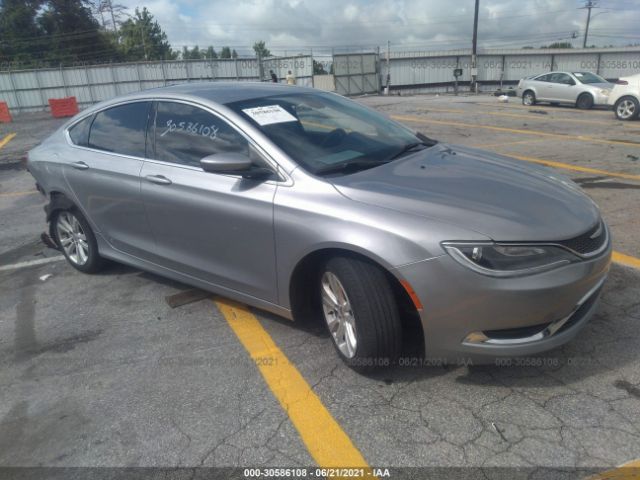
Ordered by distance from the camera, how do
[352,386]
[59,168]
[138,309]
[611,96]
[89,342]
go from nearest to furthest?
[352,386] < [89,342] < [138,309] < [59,168] < [611,96]

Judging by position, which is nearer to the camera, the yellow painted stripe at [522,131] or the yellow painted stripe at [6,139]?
the yellow painted stripe at [522,131]

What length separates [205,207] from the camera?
3.34 meters

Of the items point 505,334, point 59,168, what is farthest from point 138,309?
point 505,334

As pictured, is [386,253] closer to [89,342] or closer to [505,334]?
[505,334]

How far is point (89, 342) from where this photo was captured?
3.59 m

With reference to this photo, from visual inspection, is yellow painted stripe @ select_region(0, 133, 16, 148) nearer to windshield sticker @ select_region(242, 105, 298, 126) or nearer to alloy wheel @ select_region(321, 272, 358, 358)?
windshield sticker @ select_region(242, 105, 298, 126)

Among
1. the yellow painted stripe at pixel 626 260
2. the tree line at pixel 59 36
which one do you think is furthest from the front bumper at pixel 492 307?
the tree line at pixel 59 36

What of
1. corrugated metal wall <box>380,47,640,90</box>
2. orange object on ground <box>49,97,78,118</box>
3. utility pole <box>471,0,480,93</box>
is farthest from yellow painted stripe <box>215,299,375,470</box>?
utility pole <box>471,0,480,93</box>

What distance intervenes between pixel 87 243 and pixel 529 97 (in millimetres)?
19291

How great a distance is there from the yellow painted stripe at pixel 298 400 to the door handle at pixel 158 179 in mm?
1062

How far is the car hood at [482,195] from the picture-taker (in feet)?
8.25

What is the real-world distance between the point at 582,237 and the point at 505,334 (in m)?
0.66

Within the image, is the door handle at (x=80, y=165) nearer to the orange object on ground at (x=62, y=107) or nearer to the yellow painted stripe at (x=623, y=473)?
the yellow painted stripe at (x=623, y=473)

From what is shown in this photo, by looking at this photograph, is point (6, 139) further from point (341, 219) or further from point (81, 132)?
point (341, 219)
